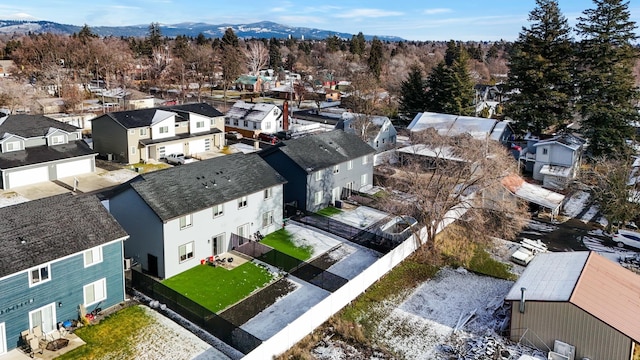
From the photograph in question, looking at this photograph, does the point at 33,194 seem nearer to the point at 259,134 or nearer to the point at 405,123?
the point at 259,134

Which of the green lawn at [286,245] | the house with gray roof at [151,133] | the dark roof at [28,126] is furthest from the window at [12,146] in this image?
the green lawn at [286,245]

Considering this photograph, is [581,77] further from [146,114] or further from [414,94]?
[146,114]

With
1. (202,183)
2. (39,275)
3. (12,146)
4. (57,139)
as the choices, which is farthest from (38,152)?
(39,275)

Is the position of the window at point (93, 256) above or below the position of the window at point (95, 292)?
above

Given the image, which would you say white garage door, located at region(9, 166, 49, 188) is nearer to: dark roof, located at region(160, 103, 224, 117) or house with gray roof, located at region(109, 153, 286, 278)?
dark roof, located at region(160, 103, 224, 117)

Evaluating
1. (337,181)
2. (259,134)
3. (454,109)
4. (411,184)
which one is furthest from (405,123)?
(411,184)

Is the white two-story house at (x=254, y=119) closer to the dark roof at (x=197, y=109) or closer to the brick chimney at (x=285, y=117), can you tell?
the brick chimney at (x=285, y=117)
